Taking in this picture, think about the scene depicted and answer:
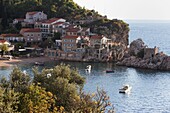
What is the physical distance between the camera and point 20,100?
25.9 meters

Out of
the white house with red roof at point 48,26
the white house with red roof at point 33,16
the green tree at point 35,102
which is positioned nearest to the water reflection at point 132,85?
the green tree at point 35,102

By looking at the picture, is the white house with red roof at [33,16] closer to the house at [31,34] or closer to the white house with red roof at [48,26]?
the white house with red roof at [48,26]

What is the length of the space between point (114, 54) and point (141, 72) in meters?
11.7

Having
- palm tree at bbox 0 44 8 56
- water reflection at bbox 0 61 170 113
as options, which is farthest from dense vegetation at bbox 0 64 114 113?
palm tree at bbox 0 44 8 56

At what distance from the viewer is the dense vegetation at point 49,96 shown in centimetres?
2423

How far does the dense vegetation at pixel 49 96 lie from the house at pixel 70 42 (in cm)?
3948

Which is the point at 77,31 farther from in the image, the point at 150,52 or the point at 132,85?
the point at 132,85

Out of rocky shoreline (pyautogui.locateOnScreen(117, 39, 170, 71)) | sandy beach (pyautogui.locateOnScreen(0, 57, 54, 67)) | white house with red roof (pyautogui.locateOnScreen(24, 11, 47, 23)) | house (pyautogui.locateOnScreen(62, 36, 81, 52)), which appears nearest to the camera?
rocky shoreline (pyautogui.locateOnScreen(117, 39, 170, 71))

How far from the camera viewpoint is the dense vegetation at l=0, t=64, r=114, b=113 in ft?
79.5

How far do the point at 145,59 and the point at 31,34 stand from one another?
2484 cm

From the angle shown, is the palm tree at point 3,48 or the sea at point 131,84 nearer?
the sea at point 131,84

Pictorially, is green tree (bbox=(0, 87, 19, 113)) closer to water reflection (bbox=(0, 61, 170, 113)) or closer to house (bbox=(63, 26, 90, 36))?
water reflection (bbox=(0, 61, 170, 113))

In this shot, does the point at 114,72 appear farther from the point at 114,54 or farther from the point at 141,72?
the point at 114,54

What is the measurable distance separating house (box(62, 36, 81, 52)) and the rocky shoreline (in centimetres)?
914
